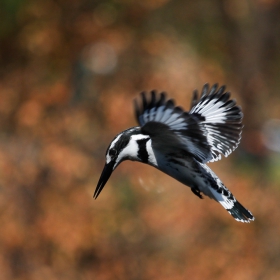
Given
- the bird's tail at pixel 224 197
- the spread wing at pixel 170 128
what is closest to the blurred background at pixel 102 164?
the bird's tail at pixel 224 197

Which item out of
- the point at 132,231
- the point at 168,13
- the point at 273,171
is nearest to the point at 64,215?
the point at 132,231

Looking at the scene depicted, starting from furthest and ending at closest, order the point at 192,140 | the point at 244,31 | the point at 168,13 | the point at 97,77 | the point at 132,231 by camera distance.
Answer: the point at 244,31 < the point at 168,13 < the point at 97,77 < the point at 132,231 < the point at 192,140

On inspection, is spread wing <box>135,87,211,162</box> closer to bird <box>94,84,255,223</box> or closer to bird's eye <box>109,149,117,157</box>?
bird <box>94,84,255,223</box>

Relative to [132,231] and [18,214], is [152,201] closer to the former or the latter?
[132,231]

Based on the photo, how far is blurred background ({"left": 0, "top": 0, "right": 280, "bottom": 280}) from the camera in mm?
7758

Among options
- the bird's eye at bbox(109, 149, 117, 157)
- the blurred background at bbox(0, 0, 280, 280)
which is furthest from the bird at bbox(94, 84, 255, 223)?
the blurred background at bbox(0, 0, 280, 280)

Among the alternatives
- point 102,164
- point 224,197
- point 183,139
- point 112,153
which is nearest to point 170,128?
point 183,139

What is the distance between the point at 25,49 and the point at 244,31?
4120 millimetres

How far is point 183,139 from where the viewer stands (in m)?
2.46

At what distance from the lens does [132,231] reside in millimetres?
7688

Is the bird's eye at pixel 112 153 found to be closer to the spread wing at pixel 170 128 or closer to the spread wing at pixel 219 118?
the spread wing at pixel 170 128

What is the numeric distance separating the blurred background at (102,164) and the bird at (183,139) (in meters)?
4.55

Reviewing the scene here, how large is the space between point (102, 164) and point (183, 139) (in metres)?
5.52

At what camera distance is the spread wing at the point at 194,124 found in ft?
7.50
